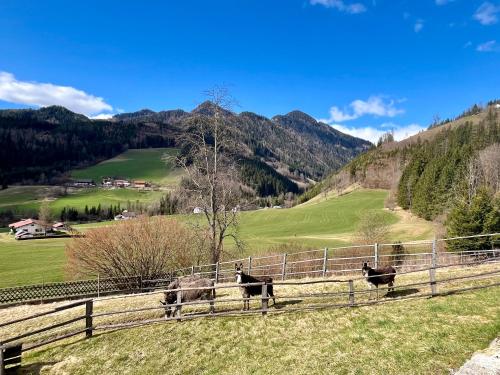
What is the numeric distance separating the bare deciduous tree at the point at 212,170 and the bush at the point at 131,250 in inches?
321

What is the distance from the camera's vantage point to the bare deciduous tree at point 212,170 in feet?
79.5

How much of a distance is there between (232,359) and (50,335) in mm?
9407

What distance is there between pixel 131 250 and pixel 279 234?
5684 centimetres

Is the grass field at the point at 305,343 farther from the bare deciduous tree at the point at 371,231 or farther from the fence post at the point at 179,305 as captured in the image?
the bare deciduous tree at the point at 371,231

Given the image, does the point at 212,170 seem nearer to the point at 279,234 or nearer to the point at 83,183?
the point at 279,234

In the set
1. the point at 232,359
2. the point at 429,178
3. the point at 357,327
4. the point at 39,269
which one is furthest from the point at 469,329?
the point at 429,178

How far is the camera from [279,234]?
85.9 metres

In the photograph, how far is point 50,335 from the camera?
14625 millimetres

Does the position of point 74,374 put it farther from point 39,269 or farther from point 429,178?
point 429,178

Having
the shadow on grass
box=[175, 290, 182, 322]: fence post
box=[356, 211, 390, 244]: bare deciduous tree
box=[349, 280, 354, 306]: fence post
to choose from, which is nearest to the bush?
box=[175, 290, 182, 322]: fence post

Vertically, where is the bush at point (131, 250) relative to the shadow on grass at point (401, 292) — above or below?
below

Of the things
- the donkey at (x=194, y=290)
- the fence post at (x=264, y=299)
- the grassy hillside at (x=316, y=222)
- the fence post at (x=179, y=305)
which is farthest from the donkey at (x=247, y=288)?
the grassy hillside at (x=316, y=222)

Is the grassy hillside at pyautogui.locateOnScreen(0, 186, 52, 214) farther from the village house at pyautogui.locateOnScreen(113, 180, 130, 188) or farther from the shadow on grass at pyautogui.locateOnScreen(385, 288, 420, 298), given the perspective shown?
the shadow on grass at pyautogui.locateOnScreen(385, 288, 420, 298)

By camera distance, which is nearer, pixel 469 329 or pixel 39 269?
pixel 469 329
